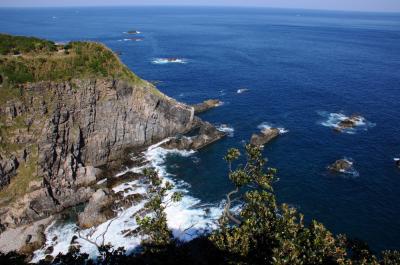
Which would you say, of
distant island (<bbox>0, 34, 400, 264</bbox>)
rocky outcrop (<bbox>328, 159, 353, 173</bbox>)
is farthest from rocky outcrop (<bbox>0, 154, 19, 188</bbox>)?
rocky outcrop (<bbox>328, 159, 353, 173</bbox>)

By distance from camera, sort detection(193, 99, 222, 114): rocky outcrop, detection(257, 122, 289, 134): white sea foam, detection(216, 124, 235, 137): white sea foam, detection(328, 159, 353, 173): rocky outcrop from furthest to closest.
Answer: detection(193, 99, 222, 114): rocky outcrop → detection(257, 122, 289, 134): white sea foam → detection(216, 124, 235, 137): white sea foam → detection(328, 159, 353, 173): rocky outcrop

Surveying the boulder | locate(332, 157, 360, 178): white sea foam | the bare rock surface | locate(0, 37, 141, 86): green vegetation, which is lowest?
the bare rock surface

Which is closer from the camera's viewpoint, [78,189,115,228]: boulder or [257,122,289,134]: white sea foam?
[78,189,115,228]: boulder

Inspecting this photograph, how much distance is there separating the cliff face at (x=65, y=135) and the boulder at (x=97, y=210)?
344 centimetres

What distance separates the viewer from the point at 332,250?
31.7 m

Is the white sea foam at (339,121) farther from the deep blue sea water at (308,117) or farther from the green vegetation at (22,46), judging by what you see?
the green vegetation at (22,46)

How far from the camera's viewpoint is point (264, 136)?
85.9 meters

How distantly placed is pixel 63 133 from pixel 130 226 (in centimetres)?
2408

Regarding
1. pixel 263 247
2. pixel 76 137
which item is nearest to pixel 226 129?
pixel 76 137

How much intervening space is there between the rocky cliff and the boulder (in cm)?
332

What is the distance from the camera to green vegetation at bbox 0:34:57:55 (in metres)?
70.8

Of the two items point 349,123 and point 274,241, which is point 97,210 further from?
point 349,123

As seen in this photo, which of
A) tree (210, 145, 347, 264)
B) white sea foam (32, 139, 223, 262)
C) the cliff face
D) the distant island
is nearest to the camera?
tree (210, 145, 347, 264)

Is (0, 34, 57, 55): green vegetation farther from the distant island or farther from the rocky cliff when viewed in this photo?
the rocky cliff
